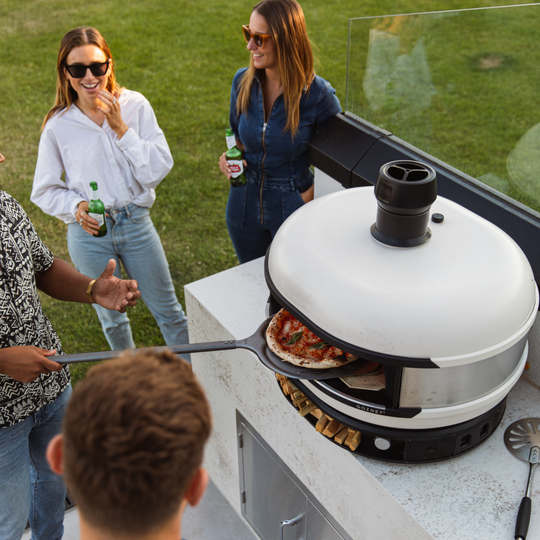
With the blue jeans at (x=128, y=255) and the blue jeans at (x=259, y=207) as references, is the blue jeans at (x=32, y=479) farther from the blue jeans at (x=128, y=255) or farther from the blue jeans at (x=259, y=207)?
the blue jeans at (x=259, y=207)

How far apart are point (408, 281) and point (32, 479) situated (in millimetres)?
1924

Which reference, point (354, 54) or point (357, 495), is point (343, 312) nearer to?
point (357, 495)

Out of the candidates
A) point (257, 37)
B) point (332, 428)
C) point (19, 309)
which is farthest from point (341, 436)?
point (257, 37)

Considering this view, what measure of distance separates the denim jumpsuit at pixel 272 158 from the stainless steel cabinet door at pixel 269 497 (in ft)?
4.15

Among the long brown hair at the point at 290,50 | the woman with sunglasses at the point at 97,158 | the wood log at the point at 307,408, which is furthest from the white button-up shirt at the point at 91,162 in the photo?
the wood log at the point at 307,408

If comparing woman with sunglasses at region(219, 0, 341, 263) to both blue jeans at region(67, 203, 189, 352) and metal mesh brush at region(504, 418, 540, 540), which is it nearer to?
blue jeans at region(67, 203, 189, 352)

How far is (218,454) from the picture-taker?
2977 mm

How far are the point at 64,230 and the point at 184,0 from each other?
23.5 feet

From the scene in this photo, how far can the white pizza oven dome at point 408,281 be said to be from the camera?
1493 mm

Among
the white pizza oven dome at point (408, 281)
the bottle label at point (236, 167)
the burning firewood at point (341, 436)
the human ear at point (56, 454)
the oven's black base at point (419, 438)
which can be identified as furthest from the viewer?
the bottle label at point (236, 167)

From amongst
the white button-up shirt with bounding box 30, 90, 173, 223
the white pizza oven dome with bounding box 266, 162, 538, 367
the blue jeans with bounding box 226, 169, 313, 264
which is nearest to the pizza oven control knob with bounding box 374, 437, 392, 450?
the white pizza oven dome with bounding box 266, 162, 538, 367

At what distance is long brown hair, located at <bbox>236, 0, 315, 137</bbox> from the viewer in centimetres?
296

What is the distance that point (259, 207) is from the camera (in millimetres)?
3314

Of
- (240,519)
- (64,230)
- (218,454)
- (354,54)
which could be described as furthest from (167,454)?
(64,230)
